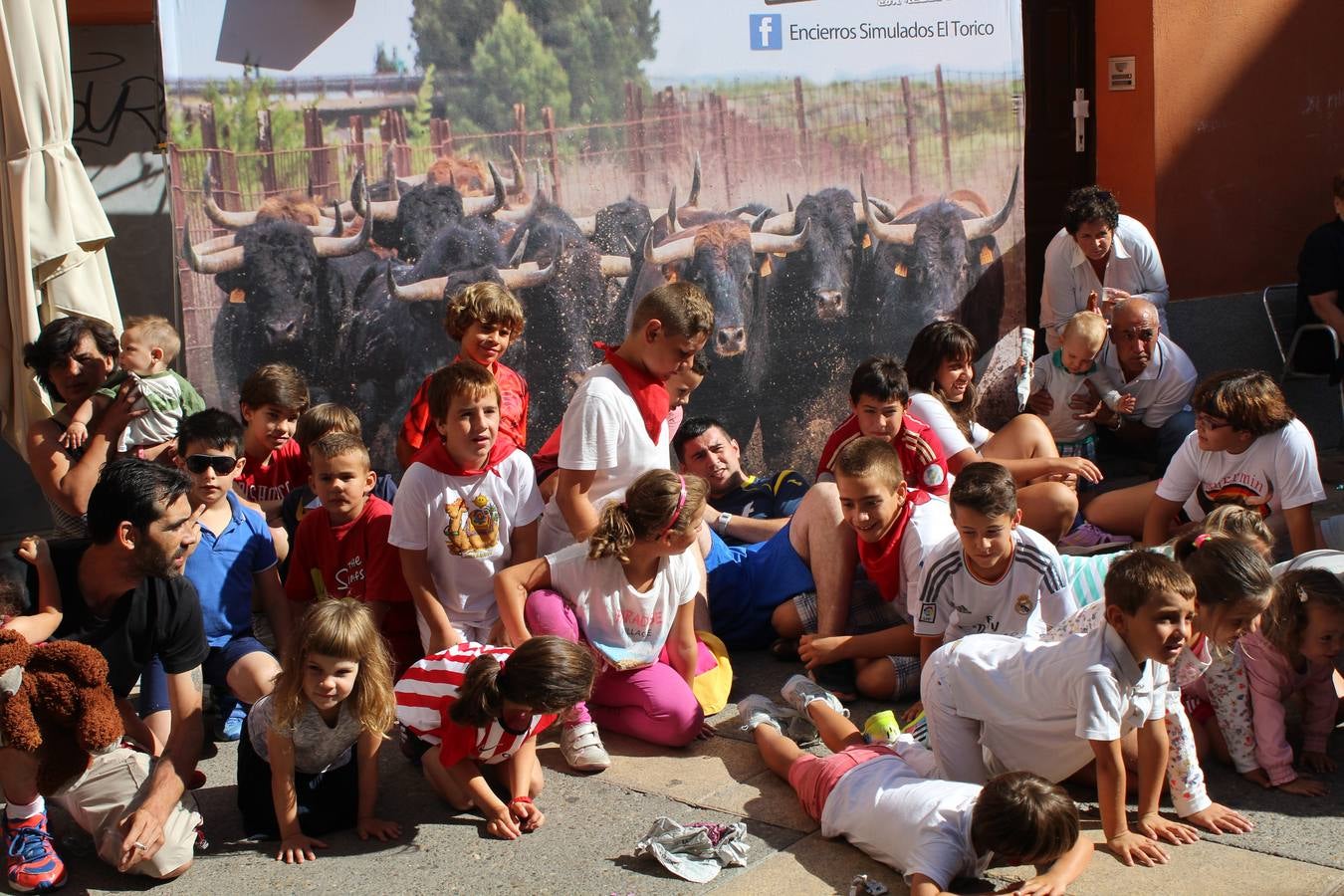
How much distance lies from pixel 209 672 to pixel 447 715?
1026 mm

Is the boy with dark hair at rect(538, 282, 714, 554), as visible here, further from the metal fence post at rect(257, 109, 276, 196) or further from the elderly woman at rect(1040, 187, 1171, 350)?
the elderly woman at rect(1040, 187, 1171, 350)

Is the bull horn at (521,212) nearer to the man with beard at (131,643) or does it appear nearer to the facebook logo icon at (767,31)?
the facebook logo icon at (767,31)

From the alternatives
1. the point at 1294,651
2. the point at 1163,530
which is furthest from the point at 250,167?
the point at 1294,651

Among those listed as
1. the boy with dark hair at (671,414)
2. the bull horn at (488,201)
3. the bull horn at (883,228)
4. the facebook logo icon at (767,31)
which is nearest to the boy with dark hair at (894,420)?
the boy with dark hair at (671,414)

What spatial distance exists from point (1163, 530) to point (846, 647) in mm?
1518

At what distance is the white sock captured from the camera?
3645mm

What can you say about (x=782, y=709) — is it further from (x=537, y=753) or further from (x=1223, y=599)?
(x=1223, y=599)

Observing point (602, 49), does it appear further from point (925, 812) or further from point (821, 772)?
point (925, 812)

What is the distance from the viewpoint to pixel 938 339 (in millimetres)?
5852

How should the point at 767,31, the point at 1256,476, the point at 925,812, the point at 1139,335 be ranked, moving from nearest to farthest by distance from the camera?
the point at 925,812 < the point at 1256,476 < the point at 1139,335 < the point at 767,31

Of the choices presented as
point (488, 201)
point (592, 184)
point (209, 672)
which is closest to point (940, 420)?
point (592, 184)

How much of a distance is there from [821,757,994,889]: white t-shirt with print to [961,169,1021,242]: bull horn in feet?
14.5

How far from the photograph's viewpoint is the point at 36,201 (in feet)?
16.8

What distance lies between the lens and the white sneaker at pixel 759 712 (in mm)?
4504
